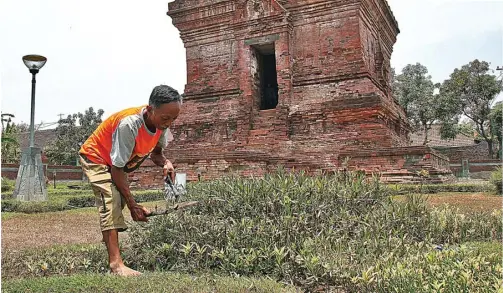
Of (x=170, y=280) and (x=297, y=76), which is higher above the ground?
Answer: (x=297, y=76)

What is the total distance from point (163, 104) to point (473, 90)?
30.9m

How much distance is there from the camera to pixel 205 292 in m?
2.51

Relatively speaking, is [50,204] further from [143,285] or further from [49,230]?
[143,285]

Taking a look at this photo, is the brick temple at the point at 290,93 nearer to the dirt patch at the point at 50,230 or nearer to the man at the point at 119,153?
the dirt patch at the point at 50,230

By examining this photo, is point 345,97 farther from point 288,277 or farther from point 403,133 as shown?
point 288,277

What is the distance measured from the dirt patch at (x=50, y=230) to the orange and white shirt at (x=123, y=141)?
1.83m

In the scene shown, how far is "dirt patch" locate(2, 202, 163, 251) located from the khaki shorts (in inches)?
68.9

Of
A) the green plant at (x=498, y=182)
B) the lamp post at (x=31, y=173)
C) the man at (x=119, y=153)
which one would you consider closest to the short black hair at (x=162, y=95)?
the man at (x=119, y=153)

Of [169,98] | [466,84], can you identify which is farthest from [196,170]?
[466,84]

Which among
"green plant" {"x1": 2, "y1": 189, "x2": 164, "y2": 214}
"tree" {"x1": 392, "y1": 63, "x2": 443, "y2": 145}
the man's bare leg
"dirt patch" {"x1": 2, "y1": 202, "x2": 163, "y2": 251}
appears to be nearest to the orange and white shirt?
the man's bare leg

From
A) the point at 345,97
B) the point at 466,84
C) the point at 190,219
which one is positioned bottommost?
the point at 190,219

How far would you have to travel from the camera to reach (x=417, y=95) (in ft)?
102

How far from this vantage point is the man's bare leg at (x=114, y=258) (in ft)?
10.2

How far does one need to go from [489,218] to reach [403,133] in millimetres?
11980
